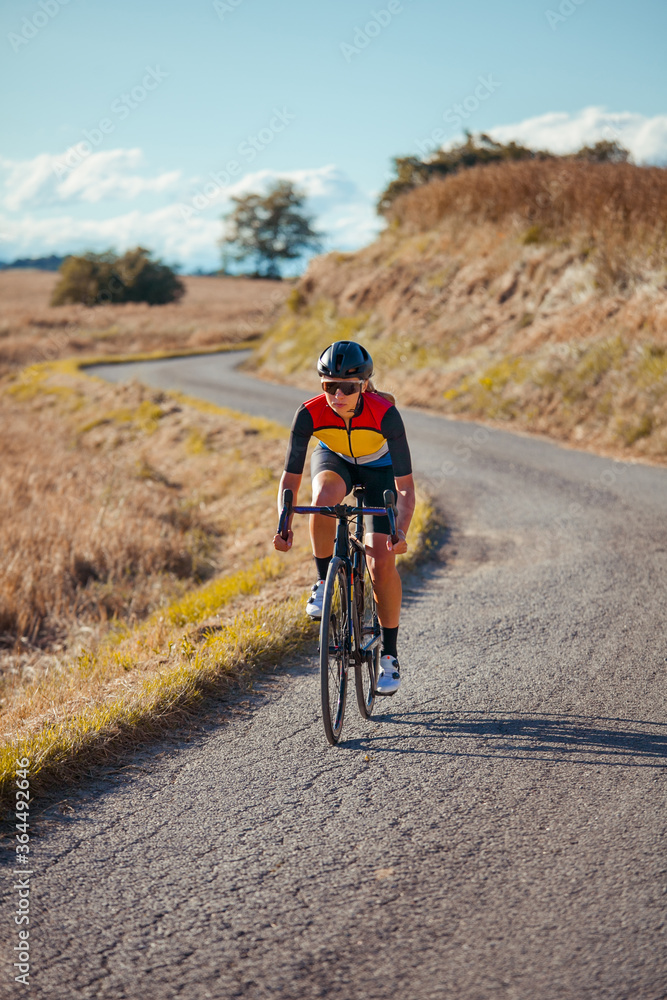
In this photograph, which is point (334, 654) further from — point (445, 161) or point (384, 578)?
point (445, 161)

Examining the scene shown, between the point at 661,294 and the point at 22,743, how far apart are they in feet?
44.0

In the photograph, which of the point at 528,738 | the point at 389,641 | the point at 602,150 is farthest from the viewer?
the point at 602,150

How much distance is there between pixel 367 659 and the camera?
415 centimetres

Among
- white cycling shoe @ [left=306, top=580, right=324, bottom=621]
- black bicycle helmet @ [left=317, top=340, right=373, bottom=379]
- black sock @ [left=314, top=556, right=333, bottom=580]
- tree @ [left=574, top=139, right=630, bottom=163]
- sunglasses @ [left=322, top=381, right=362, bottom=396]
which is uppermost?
tree @ [left=574, top=139, right=630, bottom=163]

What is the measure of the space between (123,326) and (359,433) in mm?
41001

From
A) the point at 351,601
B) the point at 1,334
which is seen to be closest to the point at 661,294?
the point at 351,601

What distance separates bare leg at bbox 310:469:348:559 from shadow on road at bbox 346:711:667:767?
1020 mm

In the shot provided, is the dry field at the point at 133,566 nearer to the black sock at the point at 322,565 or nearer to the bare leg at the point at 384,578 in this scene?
the black sock at the point at 322,565

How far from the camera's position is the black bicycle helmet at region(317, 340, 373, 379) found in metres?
3.82

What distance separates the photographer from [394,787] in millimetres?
3600

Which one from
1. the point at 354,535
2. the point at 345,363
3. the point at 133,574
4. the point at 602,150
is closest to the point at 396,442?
the point at 345,363

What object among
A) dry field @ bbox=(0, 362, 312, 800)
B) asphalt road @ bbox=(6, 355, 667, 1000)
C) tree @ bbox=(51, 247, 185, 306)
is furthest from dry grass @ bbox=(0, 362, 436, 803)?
tree @ bbox=(51, 247, 185, 306)

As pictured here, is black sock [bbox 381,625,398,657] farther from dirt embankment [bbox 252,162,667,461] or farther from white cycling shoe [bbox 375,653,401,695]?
dirt embankment [bbox 252,162,667,461]

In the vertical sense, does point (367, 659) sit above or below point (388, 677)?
above
